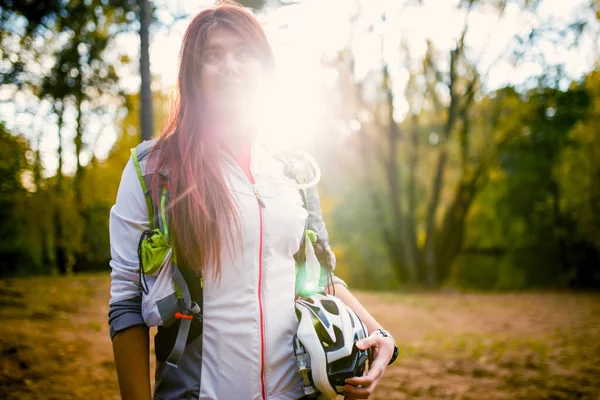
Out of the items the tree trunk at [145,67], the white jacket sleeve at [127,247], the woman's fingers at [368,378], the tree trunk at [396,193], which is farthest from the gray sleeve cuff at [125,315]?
the tree trunk at [396,193]

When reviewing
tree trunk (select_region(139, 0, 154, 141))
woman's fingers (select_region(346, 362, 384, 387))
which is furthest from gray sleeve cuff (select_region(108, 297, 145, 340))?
tree trunk (select_region(139, 0, 154, 141))

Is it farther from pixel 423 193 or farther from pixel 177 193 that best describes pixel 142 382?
pixel 423 193

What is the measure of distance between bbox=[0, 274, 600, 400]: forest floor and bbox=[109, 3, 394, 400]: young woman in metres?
3.18

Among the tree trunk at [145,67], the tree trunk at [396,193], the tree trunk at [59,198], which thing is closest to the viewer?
the tree trunk at [145,67]

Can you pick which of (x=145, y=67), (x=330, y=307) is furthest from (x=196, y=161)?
(x=145, y=67)

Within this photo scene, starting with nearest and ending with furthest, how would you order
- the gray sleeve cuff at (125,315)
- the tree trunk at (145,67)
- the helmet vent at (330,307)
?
the gray sleeve cuff at (125,315)
the helmet vent at (330,307)
the tree trunk at (145,67)

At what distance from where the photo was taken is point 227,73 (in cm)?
164

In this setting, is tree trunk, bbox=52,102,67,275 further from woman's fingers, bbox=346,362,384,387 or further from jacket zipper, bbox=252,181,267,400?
woman's fingers, bbox=346,362,384,387

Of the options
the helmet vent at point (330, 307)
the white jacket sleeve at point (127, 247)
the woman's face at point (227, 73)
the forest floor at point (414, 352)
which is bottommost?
the forest floor at point (414, 352)

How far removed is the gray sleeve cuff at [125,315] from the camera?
1.42 meters

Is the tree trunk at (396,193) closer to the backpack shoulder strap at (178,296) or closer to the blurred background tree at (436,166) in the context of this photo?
the blurred background tree at (436,166)

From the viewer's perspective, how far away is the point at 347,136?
60.2ft

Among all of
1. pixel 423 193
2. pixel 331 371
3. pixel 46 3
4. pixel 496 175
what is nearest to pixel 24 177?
pixel 46 3

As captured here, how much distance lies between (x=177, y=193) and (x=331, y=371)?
0.75 m
